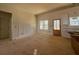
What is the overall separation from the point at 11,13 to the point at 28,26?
0.41m

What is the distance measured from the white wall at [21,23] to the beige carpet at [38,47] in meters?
0.14

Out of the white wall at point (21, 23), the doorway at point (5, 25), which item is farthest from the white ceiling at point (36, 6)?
the doorway at point (5, 25)

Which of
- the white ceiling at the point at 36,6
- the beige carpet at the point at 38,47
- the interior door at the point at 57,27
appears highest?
the white ceiling at the point at 36,6

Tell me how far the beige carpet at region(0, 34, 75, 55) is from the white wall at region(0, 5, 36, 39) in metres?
0.14

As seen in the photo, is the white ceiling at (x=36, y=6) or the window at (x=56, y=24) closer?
the white ceiling at (x=36, y=6)

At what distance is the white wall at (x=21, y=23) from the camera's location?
2.29 meters

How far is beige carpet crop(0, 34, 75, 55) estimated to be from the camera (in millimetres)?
2240

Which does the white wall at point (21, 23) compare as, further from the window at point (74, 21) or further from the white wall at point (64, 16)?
the window at point (74, 21)

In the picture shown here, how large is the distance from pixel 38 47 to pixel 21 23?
554mm

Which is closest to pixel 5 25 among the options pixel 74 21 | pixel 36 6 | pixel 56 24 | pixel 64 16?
pixel 36 6

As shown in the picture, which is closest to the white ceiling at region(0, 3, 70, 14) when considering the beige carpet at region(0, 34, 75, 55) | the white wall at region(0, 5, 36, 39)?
the white wall at region(0, 5, 36, 39)

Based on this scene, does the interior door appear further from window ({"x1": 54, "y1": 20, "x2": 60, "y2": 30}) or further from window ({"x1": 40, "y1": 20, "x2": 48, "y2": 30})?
window ({"x1": 40, "y1": 20, "x2": 48, "y2": 30})
